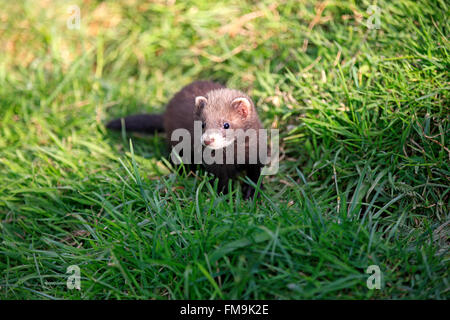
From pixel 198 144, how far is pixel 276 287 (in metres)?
1.72

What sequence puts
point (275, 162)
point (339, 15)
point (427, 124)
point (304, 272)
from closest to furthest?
point (304, 272) → point (427, 124) → point (275, 162) → point (339, 15)

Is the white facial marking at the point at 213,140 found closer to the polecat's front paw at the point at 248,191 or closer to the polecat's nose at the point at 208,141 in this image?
the polecat's nose at the point at 208,141

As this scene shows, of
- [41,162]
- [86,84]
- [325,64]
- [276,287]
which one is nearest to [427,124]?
[325,64]

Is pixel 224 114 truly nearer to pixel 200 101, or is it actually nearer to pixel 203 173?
pixel 200 101

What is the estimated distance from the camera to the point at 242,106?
362 centimetres

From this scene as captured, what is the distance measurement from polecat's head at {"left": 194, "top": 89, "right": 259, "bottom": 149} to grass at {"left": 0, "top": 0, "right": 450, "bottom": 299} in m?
0.52

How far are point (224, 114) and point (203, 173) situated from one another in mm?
739

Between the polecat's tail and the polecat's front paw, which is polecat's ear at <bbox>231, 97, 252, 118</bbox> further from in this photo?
the polecat's tail

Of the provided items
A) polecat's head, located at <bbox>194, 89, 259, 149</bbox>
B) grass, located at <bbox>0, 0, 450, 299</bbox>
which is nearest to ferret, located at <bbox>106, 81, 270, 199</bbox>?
polecat's head, located at <bbox>194, 89, 259, 149</bbox>

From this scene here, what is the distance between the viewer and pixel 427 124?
133 inches

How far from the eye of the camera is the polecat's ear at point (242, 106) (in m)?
3.57

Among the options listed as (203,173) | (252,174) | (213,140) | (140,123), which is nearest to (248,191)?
(252,174)

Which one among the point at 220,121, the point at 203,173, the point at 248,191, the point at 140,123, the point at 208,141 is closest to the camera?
the point at 208,141

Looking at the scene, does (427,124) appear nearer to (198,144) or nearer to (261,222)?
(261,222)
